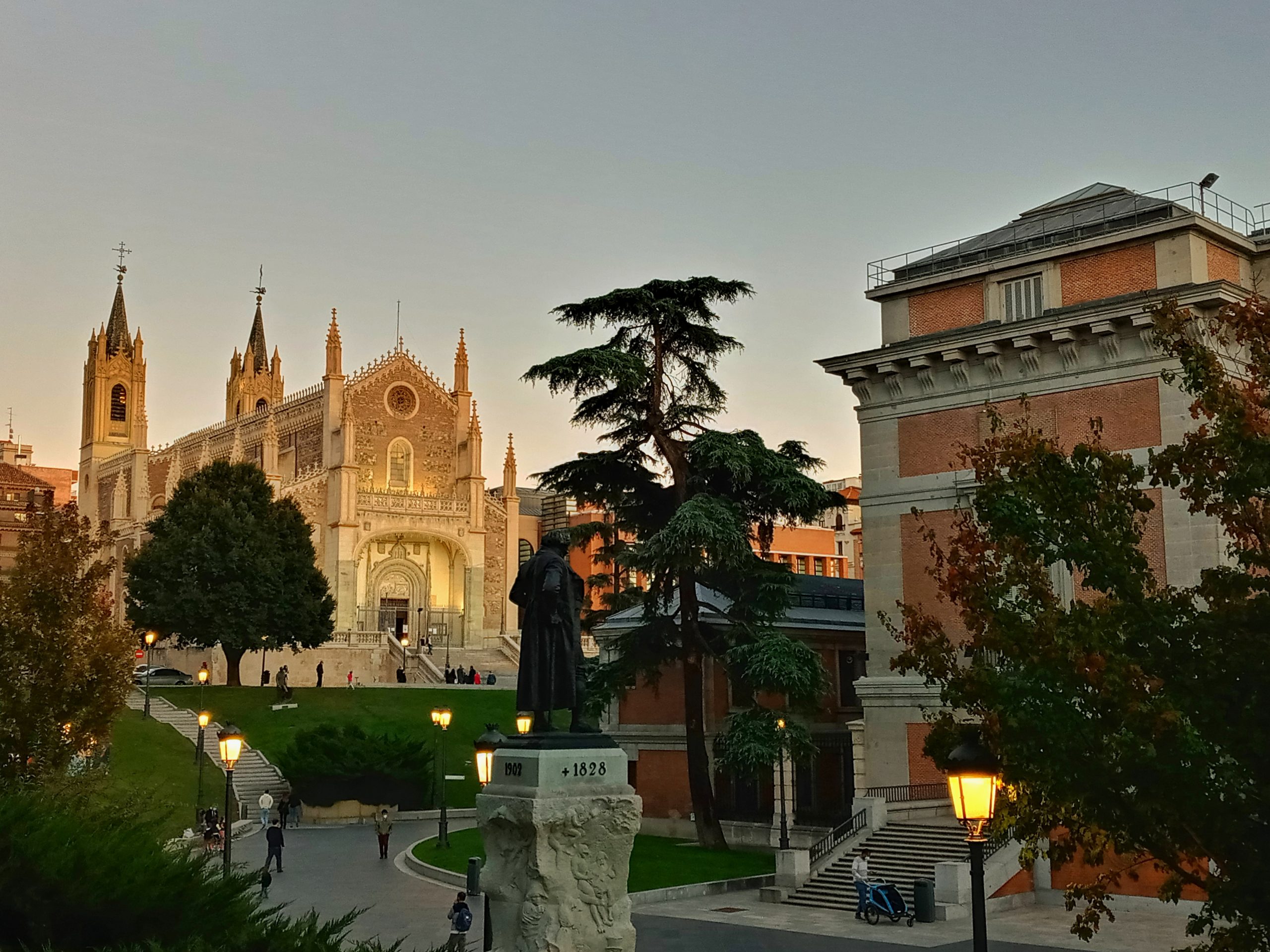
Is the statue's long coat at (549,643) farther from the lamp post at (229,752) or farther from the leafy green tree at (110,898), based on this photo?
the lamp post at (229,752)

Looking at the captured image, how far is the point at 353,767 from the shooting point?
127 ft

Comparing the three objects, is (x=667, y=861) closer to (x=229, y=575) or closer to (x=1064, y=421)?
(x=1064, y=421)

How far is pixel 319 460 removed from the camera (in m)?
72.2

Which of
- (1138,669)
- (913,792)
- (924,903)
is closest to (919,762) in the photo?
(913,792)

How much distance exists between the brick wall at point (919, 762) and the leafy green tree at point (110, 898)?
20447 millimetres

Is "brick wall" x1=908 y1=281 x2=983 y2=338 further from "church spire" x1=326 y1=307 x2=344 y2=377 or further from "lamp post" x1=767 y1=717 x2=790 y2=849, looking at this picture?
"church spire" x1=326 y1=307 x2=344 y2=377

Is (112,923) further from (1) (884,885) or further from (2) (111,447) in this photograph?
(2) (111,447)

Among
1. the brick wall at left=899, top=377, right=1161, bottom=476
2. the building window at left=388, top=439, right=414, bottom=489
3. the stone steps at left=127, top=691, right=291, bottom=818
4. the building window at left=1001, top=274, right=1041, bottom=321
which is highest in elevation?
the building window at left=388, top=439, right=414, bottom=489

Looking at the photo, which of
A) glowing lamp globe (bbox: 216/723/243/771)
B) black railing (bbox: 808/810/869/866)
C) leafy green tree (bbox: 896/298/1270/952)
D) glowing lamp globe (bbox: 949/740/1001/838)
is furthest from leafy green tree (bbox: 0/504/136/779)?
black railing (bbox: 808/810/869/866)

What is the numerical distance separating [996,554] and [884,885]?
1211 centimetres

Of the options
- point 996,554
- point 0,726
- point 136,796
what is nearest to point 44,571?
point 0,726

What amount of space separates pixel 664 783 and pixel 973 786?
2630 centimetres

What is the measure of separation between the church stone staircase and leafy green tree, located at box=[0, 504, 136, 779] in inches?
546

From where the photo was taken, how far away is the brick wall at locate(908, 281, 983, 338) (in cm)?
2933
